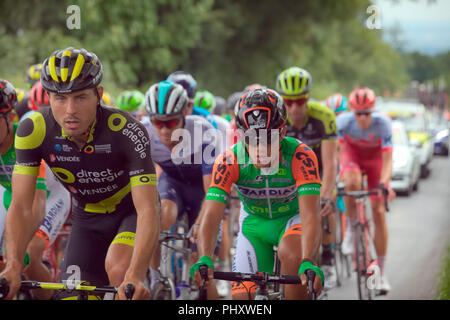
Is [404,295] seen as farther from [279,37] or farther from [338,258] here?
[279,37]

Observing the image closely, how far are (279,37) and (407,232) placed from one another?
18275mm

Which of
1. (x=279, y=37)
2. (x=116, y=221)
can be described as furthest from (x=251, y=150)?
(x=279, y=37)

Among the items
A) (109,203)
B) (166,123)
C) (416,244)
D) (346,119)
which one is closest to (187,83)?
(166,123)

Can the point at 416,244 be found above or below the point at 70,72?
below

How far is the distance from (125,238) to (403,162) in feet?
44.1

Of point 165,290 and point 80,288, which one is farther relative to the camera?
point 165,290

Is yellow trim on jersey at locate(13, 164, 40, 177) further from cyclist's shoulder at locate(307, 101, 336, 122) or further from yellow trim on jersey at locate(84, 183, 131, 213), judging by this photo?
cyclist's shoulder at locate(307, 101, 336, 122)

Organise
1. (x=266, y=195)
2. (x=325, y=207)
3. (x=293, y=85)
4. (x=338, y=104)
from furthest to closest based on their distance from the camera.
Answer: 1. (x=338, y=104)
2. (x=293, y=85)
3. (x=325, y=207)
4. (x=266, y=195)

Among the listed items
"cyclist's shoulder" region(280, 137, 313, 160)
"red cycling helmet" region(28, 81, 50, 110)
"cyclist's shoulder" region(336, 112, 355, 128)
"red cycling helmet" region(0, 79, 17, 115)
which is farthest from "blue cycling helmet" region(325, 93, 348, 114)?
"red cycling helmet" region(0, 79, 17, 115)

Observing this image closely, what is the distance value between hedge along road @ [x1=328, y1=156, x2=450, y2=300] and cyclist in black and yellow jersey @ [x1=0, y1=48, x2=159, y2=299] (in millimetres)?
4113

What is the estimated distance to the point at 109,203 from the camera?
183 inches

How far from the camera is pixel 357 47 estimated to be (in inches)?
2442

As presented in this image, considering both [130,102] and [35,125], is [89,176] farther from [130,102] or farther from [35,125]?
[130,102]

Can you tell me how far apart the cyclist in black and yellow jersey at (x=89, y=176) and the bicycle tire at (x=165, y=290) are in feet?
4.16
